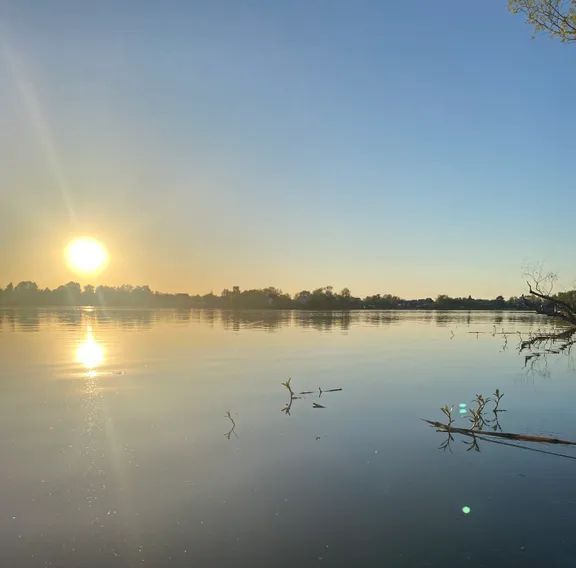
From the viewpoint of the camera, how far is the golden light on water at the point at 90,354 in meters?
29.8

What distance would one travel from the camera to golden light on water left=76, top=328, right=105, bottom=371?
29750mm

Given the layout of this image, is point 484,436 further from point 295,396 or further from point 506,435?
point 295,396

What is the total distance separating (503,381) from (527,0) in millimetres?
18702

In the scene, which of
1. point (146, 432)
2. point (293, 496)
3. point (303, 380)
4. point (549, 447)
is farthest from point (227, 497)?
point (303, 380)

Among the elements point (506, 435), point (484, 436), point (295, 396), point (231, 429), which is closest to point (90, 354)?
point (295, 396)

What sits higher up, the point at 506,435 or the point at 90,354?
the point at 506,435

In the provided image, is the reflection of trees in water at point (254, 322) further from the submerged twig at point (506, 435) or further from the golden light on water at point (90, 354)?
the submerged twig at point (506, 435)

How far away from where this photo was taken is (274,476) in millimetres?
11203

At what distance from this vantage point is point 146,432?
14.7 metres

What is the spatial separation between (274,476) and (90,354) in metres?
27.1

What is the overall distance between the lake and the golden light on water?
204 inches

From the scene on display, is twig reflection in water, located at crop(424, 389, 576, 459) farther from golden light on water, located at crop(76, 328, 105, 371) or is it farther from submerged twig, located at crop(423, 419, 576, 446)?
golden light on water, located at crop(76, 328, 105, 371)

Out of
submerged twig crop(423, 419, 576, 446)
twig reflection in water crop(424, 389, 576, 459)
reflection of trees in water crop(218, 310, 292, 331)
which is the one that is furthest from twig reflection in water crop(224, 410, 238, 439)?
reflection of trees in water crop(218, 310, 292, 331)

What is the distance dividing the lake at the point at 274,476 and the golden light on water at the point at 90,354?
5.17 m
